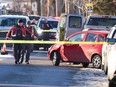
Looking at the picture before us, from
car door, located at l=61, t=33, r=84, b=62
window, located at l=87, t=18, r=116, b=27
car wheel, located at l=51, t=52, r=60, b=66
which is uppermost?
window, located at l=87, t=18, r=116, b=27

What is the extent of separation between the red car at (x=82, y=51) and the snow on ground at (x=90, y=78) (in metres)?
0.83

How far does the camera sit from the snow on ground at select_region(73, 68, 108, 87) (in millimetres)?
13430

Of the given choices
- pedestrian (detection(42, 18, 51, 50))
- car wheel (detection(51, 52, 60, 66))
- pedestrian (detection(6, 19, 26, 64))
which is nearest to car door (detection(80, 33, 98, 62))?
car wheel (detection(51, 52, 60, 66))

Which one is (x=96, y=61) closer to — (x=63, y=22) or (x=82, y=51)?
(x=82, y=51)

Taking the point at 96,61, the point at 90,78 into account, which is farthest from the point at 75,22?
the point at 90,78

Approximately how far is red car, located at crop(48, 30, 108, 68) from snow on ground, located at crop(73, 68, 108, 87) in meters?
0.83

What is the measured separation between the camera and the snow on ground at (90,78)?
13.4 m

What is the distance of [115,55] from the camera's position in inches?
436

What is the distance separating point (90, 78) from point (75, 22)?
1265 centimetres

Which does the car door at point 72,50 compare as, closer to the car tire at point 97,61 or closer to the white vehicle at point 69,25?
the car tire at point 97,61

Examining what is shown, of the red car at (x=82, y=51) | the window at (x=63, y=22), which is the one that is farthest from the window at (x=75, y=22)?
the red car at (x=82, y=51)

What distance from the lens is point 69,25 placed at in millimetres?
26922

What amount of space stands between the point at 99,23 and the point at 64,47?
567 centimetres

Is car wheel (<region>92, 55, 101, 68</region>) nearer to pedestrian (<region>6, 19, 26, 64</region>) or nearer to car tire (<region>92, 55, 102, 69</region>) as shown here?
car tire (<region>92, 55, 102, 69</region>)
